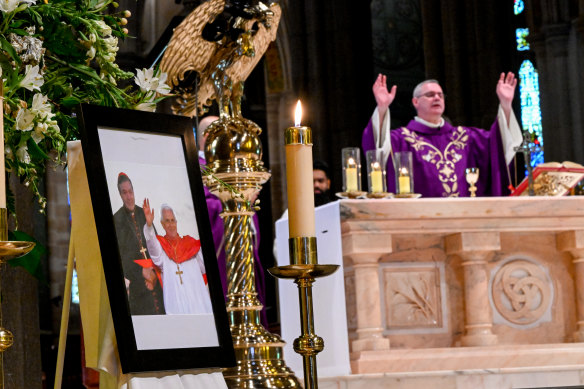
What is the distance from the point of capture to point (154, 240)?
6.95 ft

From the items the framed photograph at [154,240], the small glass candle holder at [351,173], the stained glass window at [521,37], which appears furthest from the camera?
the stained glass window at [521,37]

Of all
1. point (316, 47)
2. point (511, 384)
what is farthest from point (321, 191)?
point (316, 47)

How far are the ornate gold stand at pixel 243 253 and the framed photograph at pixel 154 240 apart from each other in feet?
2.26

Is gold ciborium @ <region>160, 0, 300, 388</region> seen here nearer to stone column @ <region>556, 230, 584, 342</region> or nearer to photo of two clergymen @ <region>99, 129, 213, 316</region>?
photo of two clergymen @ <region>99, 129, 213, 316</region>

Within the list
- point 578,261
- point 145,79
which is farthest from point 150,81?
point 578,261

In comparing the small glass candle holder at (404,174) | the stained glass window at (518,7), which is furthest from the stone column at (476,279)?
the stained glass window at (518,7)

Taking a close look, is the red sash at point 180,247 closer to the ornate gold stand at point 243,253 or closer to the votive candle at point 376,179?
the ornate gold stand at point 243,253

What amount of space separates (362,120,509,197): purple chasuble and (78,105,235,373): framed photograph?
5080mm

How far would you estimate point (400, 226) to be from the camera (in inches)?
194

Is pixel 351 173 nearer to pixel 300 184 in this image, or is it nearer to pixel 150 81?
pixel 150 81

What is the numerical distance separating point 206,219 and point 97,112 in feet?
1.18

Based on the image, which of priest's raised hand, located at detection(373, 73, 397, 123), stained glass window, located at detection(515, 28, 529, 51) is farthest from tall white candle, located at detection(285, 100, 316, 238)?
stained glass window, located at detection(515, 28, 529, 51)

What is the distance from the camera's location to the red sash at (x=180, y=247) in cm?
213

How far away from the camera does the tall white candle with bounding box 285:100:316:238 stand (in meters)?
1.91
